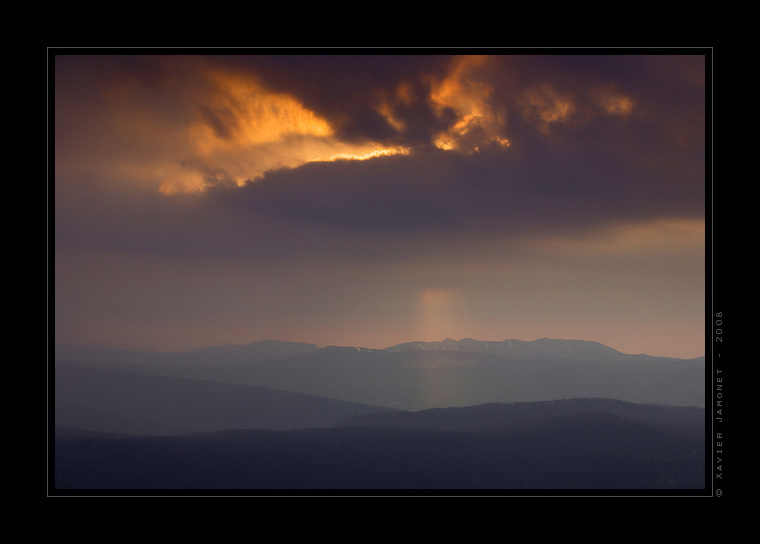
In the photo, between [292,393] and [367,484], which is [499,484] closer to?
[367,484]

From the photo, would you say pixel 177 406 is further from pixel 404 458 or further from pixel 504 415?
pixel 504 415

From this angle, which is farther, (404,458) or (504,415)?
(504,415)

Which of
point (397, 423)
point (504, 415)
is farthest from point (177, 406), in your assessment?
point (504, 415)

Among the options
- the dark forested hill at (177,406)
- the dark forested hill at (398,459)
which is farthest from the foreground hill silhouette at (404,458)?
the dark forested hill at (177,406)

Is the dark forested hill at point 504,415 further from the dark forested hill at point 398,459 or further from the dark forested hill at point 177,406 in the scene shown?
the dark forested hill at point 177,406

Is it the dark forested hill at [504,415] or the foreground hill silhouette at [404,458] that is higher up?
the dark forested hill at [504,415]

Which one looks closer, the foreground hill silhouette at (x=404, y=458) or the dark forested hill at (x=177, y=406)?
the foreground hill silhouette at (x=404, y=458)

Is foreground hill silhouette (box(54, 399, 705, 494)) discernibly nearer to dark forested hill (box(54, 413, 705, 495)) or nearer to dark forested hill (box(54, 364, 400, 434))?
dark forested hill (box(54, 413, 705, 495))

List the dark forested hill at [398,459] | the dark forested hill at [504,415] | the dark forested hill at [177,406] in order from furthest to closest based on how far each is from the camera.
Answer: the dark forested hill at [504,415] → the dark forested hill at [177,406] → the dark forested hill at [398,459]
